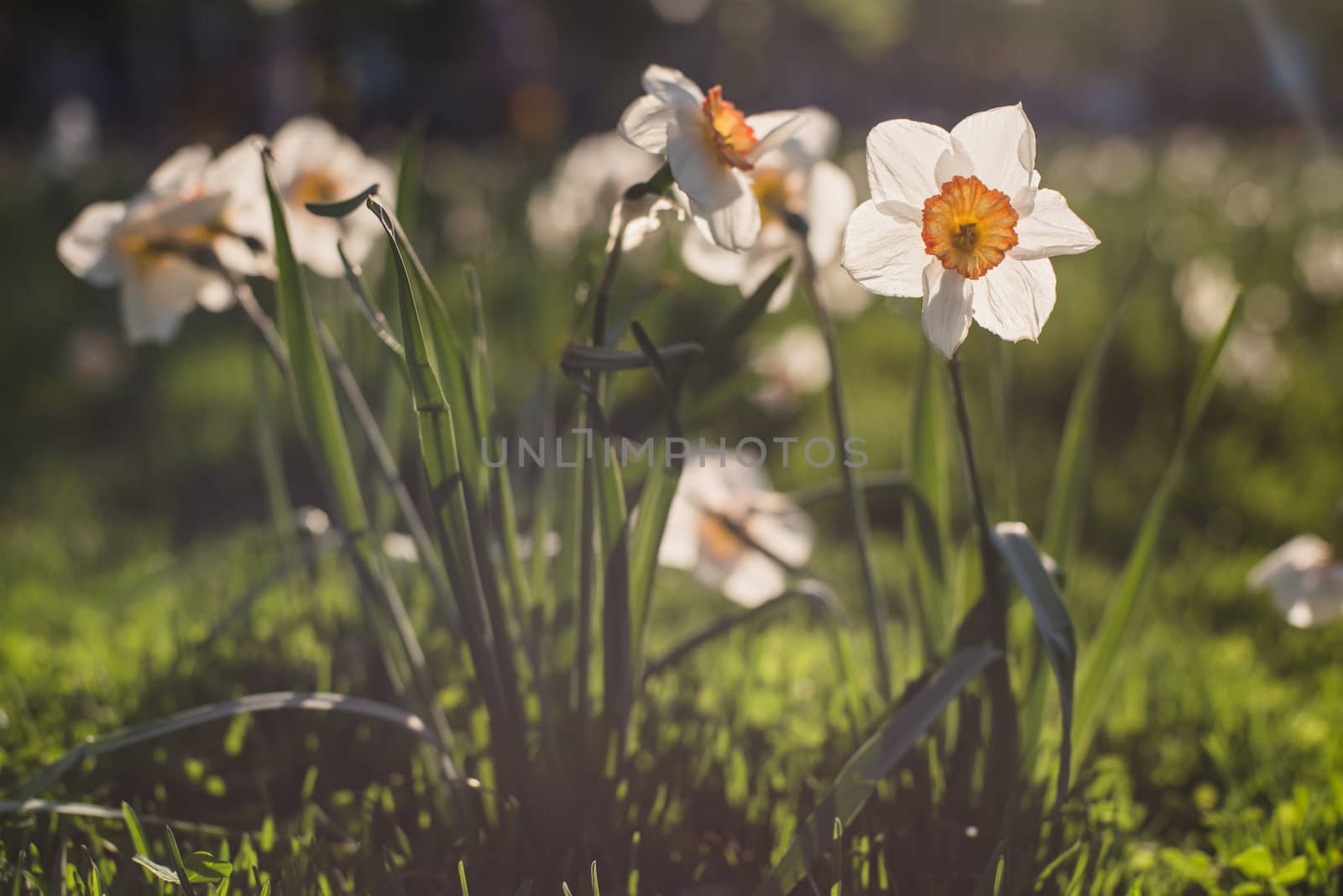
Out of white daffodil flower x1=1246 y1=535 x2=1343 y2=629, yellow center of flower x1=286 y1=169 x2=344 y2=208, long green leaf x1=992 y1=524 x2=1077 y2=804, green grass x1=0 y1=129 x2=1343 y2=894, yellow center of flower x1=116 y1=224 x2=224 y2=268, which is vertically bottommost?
green grass x1=0 y1=129 x2=1343 y2=894

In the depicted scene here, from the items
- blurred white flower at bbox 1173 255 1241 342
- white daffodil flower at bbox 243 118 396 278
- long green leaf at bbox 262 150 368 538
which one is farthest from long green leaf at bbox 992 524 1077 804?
blurred white flower at bbox 1173 255 1241 342

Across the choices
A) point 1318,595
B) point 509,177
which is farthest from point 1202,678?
point 509,177

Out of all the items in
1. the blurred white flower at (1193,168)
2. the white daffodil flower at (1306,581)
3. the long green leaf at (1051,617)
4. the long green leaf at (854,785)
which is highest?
the blurred white flower at (1193,168)

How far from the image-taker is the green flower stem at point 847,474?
1.06 meters

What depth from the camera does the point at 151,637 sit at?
60.7 inches

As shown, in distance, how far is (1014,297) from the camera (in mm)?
823

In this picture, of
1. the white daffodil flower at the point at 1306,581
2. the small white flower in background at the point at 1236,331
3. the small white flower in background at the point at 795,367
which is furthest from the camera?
the small white flower in background at the point at 1236,331

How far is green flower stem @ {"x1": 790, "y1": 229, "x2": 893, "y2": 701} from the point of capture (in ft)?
3.48

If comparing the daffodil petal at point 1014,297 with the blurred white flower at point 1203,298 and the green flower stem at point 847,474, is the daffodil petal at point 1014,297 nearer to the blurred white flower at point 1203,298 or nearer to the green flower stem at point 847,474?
the green flower stem at point 847,474

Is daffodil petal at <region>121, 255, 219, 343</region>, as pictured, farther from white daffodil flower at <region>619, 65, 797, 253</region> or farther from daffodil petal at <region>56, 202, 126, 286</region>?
white daffodil flower at <region>619, 65, 797, 253</region>

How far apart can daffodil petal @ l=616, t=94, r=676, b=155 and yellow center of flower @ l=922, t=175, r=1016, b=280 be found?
0.23 metres

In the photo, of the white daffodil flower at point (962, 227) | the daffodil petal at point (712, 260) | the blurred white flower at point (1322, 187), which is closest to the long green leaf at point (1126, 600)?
the white daffodil flower at point (962, 227)

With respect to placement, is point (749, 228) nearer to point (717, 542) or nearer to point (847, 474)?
point (847, 474)

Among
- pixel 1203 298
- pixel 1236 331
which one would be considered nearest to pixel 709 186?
pixel 1236 331
